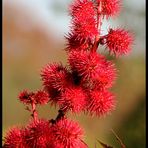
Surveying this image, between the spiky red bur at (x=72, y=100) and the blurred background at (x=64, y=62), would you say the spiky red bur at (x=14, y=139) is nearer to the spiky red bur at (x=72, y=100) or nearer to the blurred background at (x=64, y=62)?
the spiky red bur at (x=72, y=100)

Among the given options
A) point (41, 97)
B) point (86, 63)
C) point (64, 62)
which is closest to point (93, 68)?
point (86, 63)

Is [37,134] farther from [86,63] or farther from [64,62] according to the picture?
[64,62]

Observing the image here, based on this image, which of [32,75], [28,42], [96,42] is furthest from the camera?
[28,42]

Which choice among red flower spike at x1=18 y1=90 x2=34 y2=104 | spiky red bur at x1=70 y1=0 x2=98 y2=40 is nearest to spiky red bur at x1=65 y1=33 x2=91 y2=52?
spiky red bur at x1=70 y1=0 x2=98 y2=40

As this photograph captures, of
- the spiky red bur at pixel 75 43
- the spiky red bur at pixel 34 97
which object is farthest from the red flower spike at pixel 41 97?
the spiky red bur at pixel 75 43

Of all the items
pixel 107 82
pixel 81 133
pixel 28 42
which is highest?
pixel 28 42

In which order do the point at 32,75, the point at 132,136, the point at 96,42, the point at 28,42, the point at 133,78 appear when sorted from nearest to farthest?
the point at 96,42
the point at 132,136
the point at 133,78
the point at 32,75
the point at 28,42

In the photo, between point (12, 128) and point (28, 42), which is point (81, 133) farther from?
point (28, 42)

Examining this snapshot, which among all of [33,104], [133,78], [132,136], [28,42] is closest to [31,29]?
[28,42]
